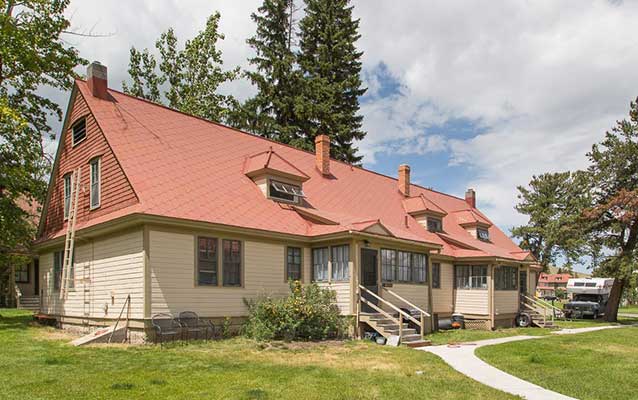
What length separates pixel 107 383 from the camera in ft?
30.5

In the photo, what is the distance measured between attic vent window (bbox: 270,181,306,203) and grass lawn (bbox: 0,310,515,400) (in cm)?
648

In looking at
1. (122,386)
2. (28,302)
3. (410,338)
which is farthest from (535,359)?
(28,302)

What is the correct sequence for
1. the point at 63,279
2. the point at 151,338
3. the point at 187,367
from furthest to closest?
the point at 63,279, the point at 151,338, the point at 187,367

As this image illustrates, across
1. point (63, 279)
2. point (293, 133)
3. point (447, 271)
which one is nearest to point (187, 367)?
point (63, 279)

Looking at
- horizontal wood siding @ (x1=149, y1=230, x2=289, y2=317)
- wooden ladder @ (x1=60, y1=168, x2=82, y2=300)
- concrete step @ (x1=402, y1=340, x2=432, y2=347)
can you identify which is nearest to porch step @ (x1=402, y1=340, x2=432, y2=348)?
concrete step @ (x1=402, y1=340, x2=432, y2=347)

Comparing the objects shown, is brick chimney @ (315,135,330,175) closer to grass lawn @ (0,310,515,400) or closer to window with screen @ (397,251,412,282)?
window with screen @ (397,251,412,282)

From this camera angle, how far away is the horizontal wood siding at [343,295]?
58.0ft

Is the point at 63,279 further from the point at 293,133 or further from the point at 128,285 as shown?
the point at 293,133

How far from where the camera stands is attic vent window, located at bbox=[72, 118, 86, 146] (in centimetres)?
1883

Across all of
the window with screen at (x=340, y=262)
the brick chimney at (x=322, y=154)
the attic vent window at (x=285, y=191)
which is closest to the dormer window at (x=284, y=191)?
the attic vent window at (x=285, y=191)

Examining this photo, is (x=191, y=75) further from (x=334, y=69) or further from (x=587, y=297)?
(x=587, y=297)

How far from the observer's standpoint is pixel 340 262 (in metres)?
18.2

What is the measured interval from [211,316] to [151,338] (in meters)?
1.97

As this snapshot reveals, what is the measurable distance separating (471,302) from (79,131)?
59.1 feet
